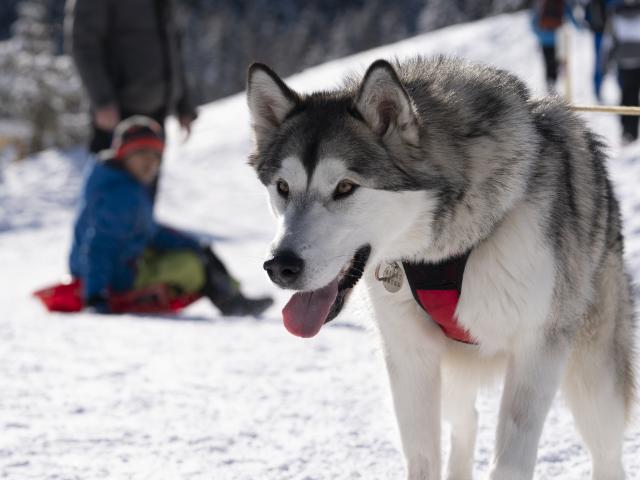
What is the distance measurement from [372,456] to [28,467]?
3.65ft

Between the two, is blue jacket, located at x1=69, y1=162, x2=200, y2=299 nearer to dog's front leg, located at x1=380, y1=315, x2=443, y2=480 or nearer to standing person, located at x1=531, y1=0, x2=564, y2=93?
dog's front leg, located at x1=380, y1=315, x2=443, y2=480

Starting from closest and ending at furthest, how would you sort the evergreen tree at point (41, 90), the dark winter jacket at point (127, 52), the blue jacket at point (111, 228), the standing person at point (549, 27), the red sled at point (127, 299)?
the blue jacket at point (111, 228), the red sled at point (127, 299), the dark winter jacket at point (127, 52), the standing person at point (549, 27), the evergreen tree at point (41, 90)

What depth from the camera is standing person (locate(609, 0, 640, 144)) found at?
6.97 meters

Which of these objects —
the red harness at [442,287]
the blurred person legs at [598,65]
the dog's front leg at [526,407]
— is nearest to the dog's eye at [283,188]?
the red harness at [442,287]

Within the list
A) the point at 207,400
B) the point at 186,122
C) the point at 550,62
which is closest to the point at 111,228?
the point at 186,122

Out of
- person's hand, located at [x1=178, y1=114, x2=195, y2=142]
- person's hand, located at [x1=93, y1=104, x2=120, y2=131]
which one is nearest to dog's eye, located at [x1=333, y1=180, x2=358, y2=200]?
person's hand, located at [x1=93, y1=104, x2=120, y2=131]

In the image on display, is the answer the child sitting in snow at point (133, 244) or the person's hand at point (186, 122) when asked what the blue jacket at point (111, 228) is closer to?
the child sitting in snow at point (133, 244)

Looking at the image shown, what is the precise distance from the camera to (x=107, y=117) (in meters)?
5.71

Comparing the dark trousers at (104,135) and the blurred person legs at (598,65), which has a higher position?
the dark trousers at (104,135)

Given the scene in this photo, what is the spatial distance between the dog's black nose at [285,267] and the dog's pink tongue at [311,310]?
6.0 inches

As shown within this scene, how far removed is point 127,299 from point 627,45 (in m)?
4.73

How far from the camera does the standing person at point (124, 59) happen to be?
224 inches

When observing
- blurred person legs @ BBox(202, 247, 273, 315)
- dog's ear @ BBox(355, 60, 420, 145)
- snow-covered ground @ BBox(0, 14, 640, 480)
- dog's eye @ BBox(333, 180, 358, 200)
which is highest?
dog's ear @ BBox(355, 60, 420, 145)

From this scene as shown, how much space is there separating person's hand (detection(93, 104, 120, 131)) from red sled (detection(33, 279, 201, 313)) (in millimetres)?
1138
